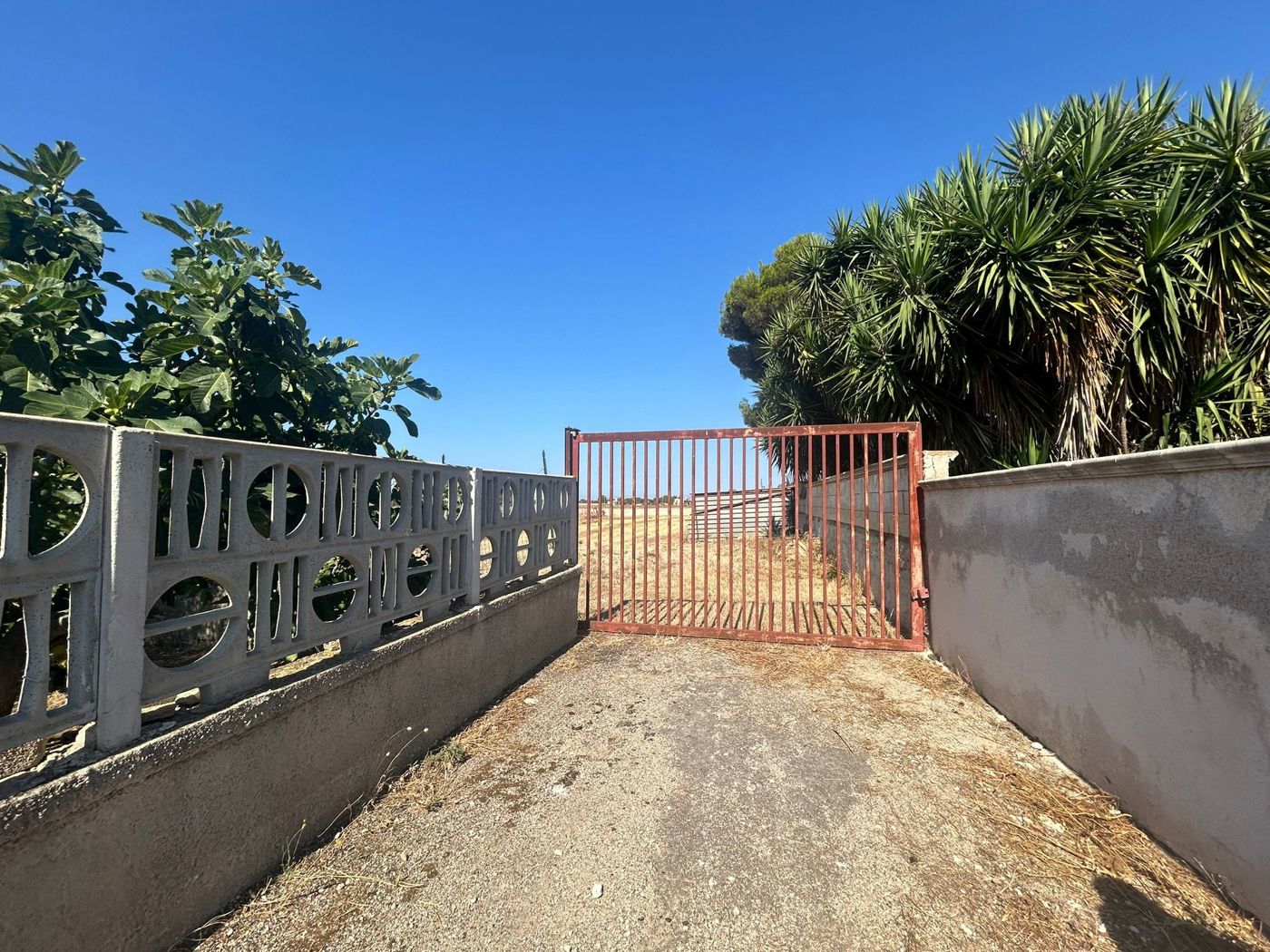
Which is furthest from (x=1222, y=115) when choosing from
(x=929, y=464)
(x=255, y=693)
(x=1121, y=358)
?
(x=255, y=693)

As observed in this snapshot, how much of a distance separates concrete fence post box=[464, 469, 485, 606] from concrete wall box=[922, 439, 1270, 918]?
3491 millimetres

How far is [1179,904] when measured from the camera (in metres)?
1.83

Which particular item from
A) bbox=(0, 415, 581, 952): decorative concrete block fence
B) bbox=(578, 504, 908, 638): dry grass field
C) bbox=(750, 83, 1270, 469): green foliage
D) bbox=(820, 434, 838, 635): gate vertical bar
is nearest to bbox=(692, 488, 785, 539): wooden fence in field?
bbox=(578, 504, 908, 638): dry grass field

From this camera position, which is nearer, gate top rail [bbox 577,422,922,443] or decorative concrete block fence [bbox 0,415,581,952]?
decorative concrete block fence [bbox 0,415,581,952]

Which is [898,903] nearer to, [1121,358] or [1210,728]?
[1210,728]

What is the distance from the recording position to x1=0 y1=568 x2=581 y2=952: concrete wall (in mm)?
1307

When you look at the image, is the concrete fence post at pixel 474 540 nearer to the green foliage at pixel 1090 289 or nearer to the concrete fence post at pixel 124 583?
the concrete fence post at pixel 124 583

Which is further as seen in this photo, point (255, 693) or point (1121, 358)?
point (1121, 358)

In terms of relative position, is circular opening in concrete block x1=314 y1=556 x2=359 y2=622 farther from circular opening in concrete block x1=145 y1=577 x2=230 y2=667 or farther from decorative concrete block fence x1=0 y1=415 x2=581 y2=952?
circular opening in concrete block x1=145 y1=577 x2=230 y2=667

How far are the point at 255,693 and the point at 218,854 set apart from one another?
511mm

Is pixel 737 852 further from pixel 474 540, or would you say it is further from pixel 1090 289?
pixel 1090 289

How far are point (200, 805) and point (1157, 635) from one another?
145 inches

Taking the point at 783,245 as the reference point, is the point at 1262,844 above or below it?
below

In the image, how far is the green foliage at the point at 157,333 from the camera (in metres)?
2.17
